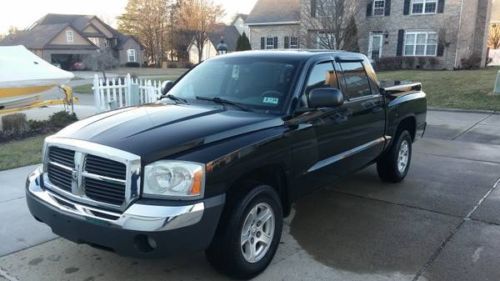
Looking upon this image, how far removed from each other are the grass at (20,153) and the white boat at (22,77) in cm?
295

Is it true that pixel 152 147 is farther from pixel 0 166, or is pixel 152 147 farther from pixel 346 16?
pixel 346 16

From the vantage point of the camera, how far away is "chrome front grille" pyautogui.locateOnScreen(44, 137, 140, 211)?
300 cm

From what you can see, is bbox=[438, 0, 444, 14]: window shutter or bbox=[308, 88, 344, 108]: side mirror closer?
bbox=[308, 88, 344, 108]: side mirror

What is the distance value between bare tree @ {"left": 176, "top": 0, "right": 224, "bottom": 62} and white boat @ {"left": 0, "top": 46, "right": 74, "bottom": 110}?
44315mm

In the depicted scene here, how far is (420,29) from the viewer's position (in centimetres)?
3019

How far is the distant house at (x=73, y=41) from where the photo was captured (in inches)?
2073

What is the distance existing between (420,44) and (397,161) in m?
27.1

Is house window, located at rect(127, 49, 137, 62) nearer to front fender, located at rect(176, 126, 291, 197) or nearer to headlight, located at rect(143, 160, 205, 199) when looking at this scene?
front fender, located at rect(176, 126, 291, 197)

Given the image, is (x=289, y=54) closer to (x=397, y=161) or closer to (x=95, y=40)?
(x=397, y=161)

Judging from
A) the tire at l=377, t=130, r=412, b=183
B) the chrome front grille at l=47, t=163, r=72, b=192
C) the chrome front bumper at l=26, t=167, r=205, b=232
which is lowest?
the tire at l=377, t=130, r=412, b=183

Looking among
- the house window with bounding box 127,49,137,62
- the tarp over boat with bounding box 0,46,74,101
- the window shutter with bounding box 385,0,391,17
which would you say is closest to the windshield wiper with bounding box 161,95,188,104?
the tarp over boat with bounding box 0,46,74,101

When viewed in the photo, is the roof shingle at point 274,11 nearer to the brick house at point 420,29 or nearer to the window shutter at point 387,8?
the brick house at point 420,29

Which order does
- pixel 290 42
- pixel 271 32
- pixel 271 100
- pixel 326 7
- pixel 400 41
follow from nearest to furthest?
1. pixel 271 100
2. pixel 326 7
3. pixel 400 41
4. pixel 290 42
5. pixel 271 32

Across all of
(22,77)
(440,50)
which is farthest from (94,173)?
(440,50)
